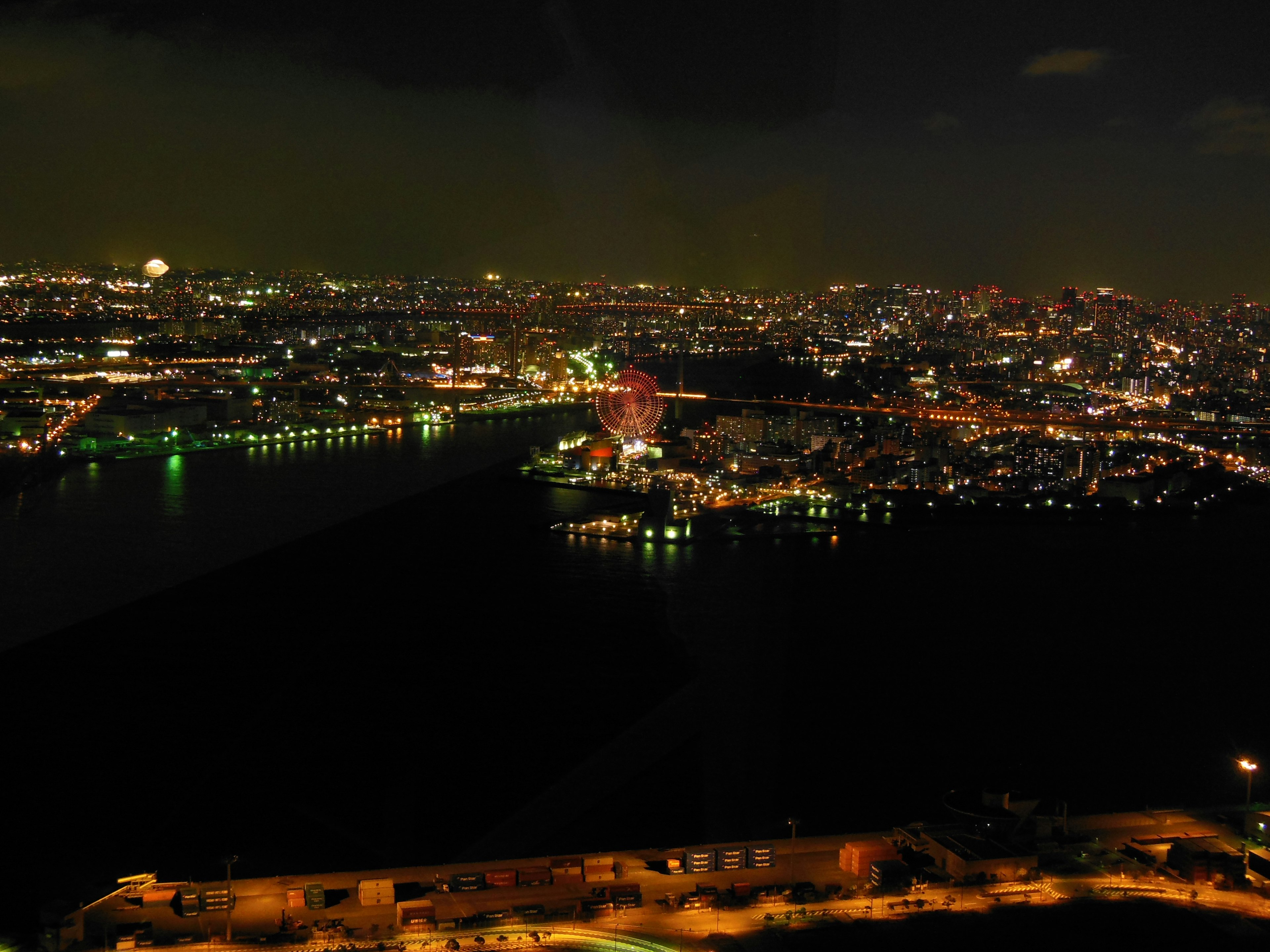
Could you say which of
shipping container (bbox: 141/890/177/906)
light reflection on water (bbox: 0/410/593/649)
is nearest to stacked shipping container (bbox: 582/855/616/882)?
shipping container (bbox: 141/890/177/906)

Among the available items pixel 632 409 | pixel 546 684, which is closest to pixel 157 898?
pixel 546 684

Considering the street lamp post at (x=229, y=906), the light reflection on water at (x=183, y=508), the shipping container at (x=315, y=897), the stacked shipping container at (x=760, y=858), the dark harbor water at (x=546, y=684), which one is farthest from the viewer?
the light reflection on water at (x=183, y=508)

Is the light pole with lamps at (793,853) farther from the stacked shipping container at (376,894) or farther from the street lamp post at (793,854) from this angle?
the stacked shipping container at (376,894)

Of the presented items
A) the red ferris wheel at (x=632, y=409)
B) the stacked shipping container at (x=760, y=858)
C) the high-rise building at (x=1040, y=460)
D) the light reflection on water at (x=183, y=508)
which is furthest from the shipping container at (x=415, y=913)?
the red ferris wheel at (x=632, y=409)

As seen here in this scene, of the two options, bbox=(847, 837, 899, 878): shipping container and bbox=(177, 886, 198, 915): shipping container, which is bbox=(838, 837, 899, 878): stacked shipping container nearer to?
bbox=(847, 837, 899, 878): shipping container

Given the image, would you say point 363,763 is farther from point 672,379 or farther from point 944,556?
point 672,379

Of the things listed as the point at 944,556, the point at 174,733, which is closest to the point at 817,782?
the point at 174,733

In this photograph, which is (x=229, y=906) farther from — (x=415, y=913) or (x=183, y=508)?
(x=183, y=508)
